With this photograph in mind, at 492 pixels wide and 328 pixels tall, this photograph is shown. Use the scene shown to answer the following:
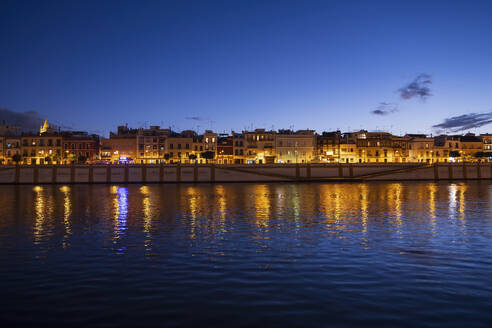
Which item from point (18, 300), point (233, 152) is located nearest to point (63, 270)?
point (18, 300)

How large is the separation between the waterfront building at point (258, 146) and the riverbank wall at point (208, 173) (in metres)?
24.9

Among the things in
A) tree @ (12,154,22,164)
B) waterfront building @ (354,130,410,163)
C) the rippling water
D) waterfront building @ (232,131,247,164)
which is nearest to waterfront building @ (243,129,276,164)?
waterfront building @ (232,131,247,164)

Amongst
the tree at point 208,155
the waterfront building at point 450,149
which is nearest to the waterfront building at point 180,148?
the tree at point 208,155

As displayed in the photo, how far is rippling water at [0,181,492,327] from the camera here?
8578mm

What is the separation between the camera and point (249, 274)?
11742 millimetres

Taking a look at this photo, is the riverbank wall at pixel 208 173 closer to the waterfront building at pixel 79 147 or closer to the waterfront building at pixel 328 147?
the waterfront building at pixel 79 147

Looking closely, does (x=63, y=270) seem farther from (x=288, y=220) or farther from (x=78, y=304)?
(x=288, y=220)

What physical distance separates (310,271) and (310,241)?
16.3 feet

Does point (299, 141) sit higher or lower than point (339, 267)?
higher

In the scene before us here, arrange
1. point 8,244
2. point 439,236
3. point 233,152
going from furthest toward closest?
point 233,152 → point 439,236 → point 8,244

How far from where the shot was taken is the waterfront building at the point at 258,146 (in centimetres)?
10800

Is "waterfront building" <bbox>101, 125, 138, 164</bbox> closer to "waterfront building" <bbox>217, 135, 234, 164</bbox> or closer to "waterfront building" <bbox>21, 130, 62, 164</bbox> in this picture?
"waterfront building" <bbox>21, 130, 62, 164</bbox>

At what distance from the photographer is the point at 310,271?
39.5 ft

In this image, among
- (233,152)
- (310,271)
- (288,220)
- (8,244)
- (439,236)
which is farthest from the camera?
(233,152)
